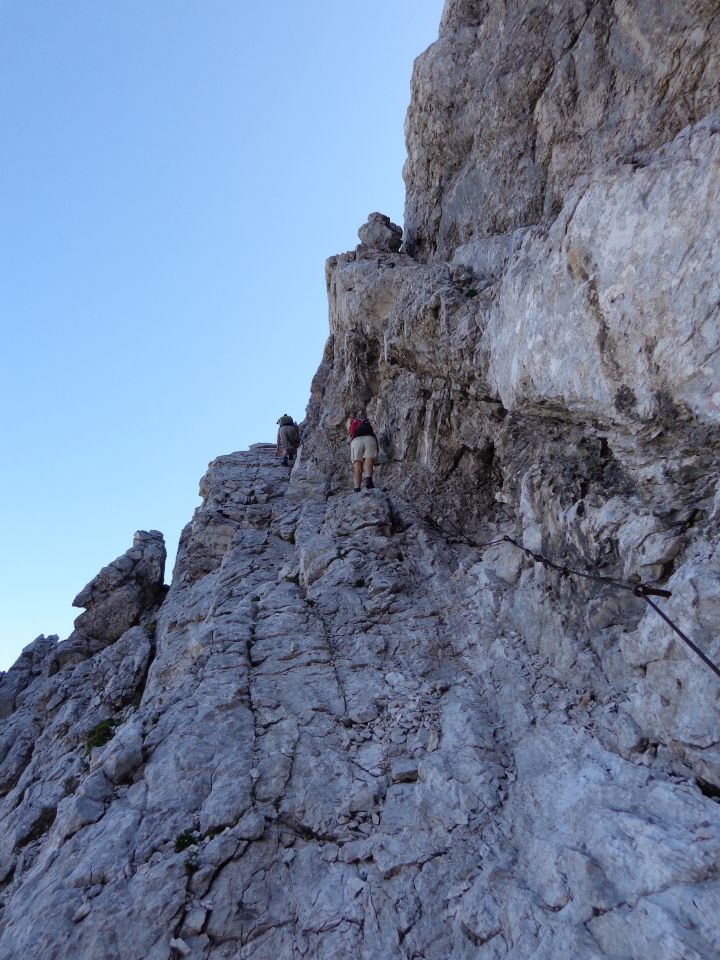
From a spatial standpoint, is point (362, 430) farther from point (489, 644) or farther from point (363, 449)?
point (489, 644)

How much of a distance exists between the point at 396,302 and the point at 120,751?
1210cm

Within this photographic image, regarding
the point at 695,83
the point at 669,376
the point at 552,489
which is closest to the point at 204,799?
the point at 552,489

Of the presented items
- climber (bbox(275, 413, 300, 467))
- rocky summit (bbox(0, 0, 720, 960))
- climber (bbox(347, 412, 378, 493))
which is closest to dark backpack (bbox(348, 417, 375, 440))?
climber (bbox(347, 412, 378, 493))

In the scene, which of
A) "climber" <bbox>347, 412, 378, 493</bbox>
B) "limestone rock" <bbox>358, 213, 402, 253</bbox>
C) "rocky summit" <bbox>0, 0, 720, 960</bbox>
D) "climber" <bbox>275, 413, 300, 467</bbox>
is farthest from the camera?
"climber" <bbox>275, 413, 300, 467</bbox>

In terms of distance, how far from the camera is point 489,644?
9.80 meters

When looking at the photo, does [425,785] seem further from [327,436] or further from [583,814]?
[327,436]

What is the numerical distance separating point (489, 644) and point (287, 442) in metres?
13.8

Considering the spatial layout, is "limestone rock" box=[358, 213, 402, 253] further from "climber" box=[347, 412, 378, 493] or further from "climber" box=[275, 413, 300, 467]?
"climber" box=[275, 413, 300, 467]

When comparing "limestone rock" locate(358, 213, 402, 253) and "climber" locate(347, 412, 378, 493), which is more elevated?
"limestone rock" locate(358, 213, 402, 253)

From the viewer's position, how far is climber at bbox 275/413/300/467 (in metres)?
21.6

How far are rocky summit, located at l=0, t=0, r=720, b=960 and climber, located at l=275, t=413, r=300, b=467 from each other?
636 cm

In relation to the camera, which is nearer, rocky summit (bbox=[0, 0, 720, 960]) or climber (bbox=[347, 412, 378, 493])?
rocky summit (bbox=[0, 0, 720, 960])

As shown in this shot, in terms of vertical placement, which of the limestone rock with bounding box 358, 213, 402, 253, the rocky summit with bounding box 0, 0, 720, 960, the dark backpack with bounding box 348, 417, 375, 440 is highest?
the limestone rock with bounding box 358, 213, 402, 253

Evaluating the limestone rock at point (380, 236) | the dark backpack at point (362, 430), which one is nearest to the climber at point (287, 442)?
the dark backpack at point (362, 430)
